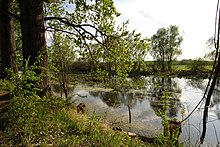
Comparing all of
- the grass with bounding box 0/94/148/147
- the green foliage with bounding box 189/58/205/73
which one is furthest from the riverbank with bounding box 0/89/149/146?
the green foliage with bounding box 189/58/205/73

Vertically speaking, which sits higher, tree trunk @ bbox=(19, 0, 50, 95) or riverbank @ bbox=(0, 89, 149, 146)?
tree trunk @ bbox=(19, 0, 50, 95)

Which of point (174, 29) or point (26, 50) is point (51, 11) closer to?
point (26, 50)

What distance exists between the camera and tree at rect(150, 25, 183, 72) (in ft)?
190

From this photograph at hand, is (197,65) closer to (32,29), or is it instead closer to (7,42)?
(7,42)

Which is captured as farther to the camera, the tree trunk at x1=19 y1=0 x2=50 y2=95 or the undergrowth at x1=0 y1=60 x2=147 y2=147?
the tree trunk at x1=19 y1=0 x2=50 y2=95

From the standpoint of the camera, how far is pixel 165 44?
5875 cm

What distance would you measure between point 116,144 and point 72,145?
872 millimetres

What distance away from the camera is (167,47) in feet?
191

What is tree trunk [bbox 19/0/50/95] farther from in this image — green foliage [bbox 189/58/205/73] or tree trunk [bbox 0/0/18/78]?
green foliage [bbox 189/58/205/73]

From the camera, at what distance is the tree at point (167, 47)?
190ft

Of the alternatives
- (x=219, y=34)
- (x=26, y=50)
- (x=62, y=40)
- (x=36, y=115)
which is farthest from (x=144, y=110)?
(x=219, y=34)

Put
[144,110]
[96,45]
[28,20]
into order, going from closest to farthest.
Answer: [28,20] < [96,45] < [144,110]

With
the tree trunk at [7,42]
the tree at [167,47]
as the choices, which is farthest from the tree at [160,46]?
the tree trunk at [7,42]

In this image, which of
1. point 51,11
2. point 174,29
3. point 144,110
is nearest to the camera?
point 51,11
